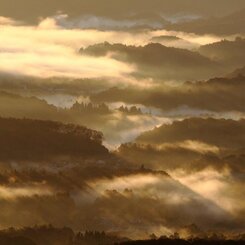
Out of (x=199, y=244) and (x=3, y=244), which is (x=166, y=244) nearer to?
(x=199, y=244)

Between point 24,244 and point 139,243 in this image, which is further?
point 24,244

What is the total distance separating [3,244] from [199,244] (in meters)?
70.6

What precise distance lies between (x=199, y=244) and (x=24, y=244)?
230 feet

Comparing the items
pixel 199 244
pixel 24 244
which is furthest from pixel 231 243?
pixel 24 244

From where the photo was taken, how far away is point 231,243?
13388 cm

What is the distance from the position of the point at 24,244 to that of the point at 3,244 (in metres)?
4.60

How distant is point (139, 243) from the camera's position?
140125 mm

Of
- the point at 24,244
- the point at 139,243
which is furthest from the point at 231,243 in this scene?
the point at 24,244

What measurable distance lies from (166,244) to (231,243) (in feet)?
35.4

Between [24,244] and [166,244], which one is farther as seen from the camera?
[24,244]

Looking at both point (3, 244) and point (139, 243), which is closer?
point (139, 243)

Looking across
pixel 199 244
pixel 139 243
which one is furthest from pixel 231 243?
pixel 139 243

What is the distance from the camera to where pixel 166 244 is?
140m

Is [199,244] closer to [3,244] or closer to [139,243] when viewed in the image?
[139,243]
